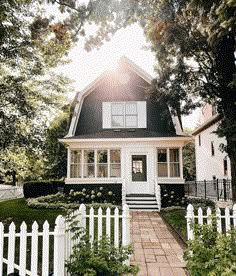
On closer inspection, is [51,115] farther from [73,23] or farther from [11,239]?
[11,239]

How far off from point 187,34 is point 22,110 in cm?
643

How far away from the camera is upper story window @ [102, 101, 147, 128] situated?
16516 mm

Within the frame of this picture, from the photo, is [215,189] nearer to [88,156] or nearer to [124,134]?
[124,134]

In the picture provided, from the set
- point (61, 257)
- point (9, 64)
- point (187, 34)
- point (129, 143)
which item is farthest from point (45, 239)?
point (129, 143)

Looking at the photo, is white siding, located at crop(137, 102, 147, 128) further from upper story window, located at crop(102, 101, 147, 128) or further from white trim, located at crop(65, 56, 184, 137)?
white trim, located at crop(65, 56, 184, 137)

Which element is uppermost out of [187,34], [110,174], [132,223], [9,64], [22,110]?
[187,34]

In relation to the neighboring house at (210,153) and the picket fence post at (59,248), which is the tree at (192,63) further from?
the neighboring house at (210,153)

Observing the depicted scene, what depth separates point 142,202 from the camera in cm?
1370

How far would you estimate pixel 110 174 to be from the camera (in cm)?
1548

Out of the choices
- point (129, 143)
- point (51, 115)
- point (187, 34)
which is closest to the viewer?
point (187, 34)

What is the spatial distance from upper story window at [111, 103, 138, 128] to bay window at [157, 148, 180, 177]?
8.09 ft

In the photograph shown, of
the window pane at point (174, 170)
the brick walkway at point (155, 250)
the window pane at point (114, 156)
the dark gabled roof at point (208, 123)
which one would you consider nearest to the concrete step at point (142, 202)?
the window pane at point (174, 170)

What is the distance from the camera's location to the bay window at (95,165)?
15.5m

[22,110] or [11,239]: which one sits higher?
[22,110]
